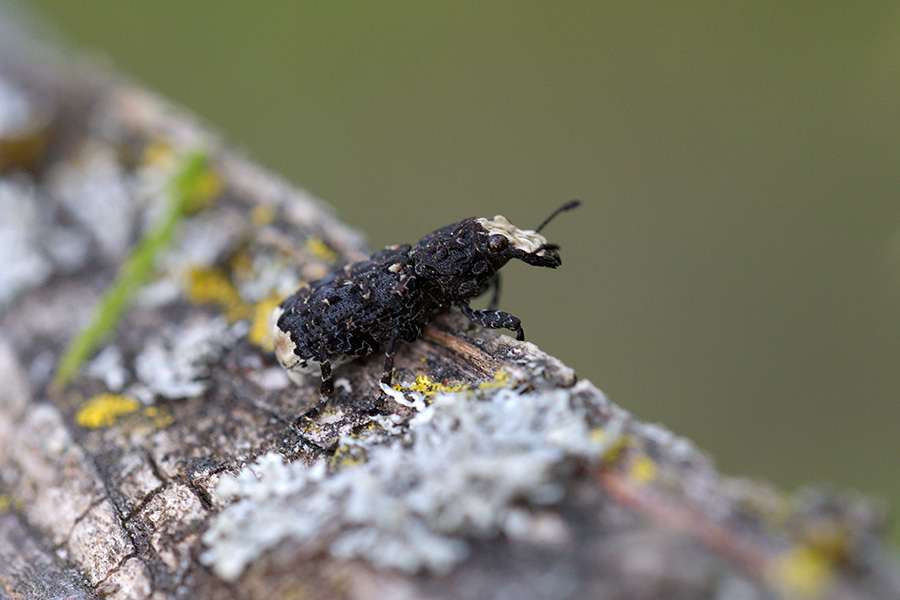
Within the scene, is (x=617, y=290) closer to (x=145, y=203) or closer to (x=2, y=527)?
(x=145, y=203)

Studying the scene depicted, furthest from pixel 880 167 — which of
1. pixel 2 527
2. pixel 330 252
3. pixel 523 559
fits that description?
pixel 2 527

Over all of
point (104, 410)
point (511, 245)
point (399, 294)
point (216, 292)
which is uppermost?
point (511, 245)

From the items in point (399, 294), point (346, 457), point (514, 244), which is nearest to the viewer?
point (346, 457)

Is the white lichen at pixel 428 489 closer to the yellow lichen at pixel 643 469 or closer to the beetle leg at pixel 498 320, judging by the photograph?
the yellow lichen at pixel 643 469

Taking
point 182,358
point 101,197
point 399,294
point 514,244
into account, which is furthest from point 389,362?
point 101,197

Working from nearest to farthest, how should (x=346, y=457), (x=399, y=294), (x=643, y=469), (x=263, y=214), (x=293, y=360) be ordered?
1. (x=643, y=469)
2. (x=346, y=457)
3. (x=293, y=360)
4. (x=399, y=294)
5. (x=263, y=214)

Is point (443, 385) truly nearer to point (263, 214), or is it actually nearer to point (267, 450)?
point (267, 450)

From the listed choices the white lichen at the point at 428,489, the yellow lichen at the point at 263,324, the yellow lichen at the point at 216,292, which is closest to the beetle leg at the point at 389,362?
the white lichen at the point at 428,489
